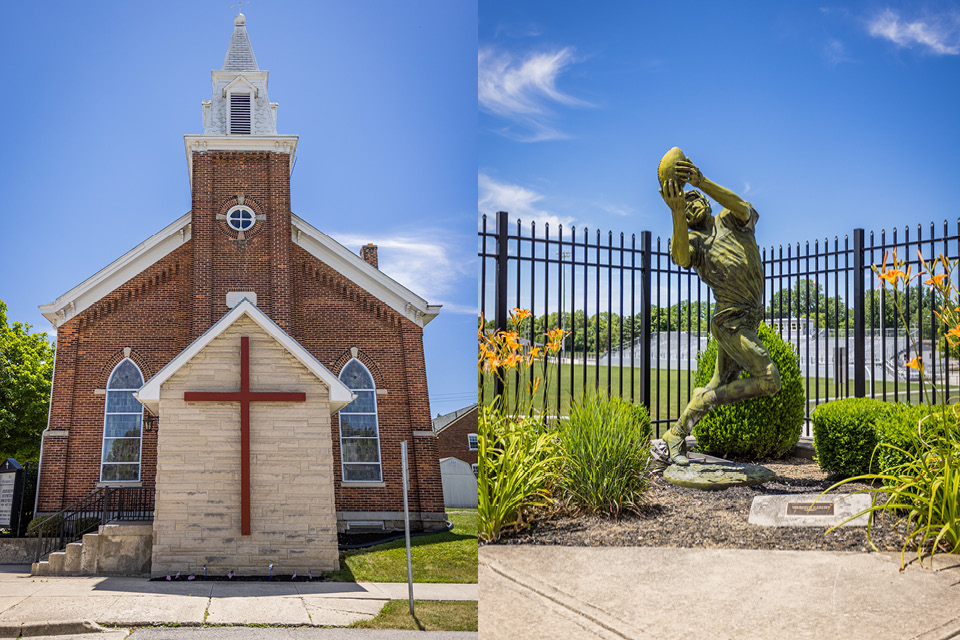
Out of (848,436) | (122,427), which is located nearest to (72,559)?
(122,427)

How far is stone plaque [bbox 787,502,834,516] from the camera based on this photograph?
3857 mm

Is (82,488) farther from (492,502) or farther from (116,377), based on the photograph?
(492,502)

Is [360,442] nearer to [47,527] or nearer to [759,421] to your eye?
[47,527]

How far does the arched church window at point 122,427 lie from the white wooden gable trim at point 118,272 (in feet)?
3.82

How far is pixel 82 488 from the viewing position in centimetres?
999

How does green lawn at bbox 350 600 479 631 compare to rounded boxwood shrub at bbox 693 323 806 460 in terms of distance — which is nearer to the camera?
green lawn at bbox 350 600 479 631

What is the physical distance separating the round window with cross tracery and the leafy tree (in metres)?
3.74

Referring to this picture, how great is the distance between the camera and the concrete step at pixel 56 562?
667 centimetres

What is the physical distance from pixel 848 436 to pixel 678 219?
7.45ft

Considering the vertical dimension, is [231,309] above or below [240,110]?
below

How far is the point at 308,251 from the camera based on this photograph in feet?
38.1

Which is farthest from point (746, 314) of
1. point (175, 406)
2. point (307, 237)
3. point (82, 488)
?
point (82, 488)

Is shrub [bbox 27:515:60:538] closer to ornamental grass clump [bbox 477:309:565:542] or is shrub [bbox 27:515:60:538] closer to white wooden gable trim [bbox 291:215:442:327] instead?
white wooden gable trim [bbox 291:215:442:327]

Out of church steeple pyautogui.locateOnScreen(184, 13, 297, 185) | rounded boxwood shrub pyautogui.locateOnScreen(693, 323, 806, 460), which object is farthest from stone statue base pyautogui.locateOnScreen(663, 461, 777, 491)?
church steeple pyautogui.locateOnScreen(184, 13, 297, 185)
